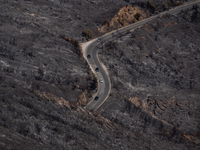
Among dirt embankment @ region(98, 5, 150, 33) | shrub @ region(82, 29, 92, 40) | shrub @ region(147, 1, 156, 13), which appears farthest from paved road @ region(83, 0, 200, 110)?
shrub @ region(147, 1, 156, 13)

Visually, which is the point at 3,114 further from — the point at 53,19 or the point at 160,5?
the point at 160,5

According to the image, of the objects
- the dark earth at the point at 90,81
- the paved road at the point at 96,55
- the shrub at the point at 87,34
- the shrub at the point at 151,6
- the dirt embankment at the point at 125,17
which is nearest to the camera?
the dark earth at the point at 90,81

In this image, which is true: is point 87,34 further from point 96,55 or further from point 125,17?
point 125,17

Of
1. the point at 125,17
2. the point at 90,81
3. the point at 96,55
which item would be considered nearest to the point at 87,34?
the point at 96,55

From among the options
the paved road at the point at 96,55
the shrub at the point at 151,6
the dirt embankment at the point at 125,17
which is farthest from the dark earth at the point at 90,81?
the shrub at the point at 151,6

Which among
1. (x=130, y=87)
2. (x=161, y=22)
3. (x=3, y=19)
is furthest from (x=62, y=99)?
(x=161, y=22)

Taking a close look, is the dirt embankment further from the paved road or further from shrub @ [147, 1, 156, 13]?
shrub @ [147, 1, 156, 13]

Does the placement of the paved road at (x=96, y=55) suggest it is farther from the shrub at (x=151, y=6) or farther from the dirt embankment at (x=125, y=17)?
the shrub at (x=151, y=6)

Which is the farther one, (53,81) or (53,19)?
(53,19)
